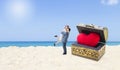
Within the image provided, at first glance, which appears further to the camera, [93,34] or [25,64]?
[93,34]

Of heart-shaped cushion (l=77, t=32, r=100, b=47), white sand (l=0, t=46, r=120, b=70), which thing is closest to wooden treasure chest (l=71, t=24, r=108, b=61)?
heart-shaped cushion (l=77, t=32, r=100, b=47)

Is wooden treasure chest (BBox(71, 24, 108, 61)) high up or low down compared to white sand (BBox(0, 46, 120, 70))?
up

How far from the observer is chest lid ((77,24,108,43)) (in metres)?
11.1

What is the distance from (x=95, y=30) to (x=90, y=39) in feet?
1.37

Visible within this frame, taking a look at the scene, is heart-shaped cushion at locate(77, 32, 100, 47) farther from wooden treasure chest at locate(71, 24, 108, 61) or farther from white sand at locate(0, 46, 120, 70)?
white sand at locate(0, 46, 120, 70)

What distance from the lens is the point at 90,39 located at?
11.4 metres

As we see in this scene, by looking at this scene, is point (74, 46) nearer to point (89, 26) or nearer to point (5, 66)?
point (89, 26)

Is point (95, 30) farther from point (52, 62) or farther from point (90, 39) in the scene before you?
point (52, 62)

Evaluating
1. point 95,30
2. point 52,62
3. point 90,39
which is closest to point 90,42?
point 90,39

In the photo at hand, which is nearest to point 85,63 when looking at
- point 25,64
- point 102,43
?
point 102,43

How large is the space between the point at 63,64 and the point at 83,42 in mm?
1578

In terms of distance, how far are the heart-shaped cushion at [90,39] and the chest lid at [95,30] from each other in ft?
0.60

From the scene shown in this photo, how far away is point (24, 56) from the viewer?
12.0m

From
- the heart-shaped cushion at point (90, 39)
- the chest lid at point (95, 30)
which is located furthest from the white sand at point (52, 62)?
the chest lid at point (95, 30)
